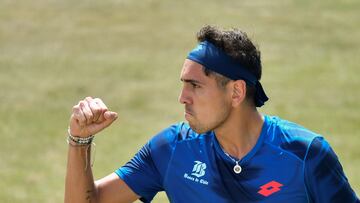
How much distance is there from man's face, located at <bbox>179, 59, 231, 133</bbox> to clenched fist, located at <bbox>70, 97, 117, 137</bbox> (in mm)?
428

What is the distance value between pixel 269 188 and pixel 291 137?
319 millimetres

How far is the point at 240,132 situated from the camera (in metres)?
5.23

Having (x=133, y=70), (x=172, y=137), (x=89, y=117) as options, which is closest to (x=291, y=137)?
(x=172, y=137)

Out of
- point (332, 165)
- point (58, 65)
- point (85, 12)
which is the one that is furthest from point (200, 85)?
point (85, 12)

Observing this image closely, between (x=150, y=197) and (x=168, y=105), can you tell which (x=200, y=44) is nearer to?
(x=150, y=197)

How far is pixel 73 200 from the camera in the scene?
5270 mm

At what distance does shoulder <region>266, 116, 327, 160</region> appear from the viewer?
5027 millimetres

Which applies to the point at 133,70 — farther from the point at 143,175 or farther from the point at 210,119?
the point at 210,119

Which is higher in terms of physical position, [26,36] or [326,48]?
[26,36]

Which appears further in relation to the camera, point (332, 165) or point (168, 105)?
point (168, 105)

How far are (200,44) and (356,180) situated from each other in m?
6.72

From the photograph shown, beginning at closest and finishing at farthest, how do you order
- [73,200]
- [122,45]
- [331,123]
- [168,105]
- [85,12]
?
[73,200] < [331,123] < [168,105] < [122,45] < [85,12]

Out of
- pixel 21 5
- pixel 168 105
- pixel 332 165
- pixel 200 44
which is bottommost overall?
pixel 332 165

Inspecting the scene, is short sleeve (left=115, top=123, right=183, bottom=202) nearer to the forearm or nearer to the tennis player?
the tennis player
